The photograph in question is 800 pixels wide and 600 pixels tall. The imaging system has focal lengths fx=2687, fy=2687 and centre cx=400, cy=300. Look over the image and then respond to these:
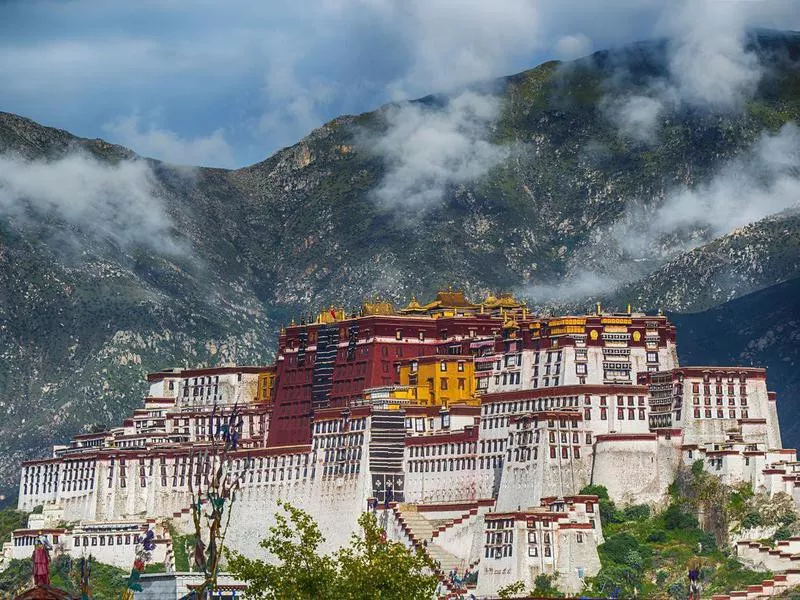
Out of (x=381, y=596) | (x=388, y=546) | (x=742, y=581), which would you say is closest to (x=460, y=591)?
(x=742, y=581)

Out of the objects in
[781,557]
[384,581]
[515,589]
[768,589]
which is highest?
[781,557]

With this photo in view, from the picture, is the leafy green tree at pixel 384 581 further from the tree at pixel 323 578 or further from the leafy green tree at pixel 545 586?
the leafy green tree at pixel 545 586

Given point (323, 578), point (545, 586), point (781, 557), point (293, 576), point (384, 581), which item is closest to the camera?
point (323, 578)

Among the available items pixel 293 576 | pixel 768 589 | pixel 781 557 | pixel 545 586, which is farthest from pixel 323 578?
pixel 781 557

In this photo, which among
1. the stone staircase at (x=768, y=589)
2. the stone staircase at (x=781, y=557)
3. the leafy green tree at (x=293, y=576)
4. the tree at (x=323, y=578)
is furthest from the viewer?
the stone staircase at (x=781, y=557)

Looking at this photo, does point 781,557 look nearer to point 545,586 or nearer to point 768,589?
point 768,589

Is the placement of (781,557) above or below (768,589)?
above

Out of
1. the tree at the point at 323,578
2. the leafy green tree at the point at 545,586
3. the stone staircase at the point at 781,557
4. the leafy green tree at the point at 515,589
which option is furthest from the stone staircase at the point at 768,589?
the tree at the point at 323,578

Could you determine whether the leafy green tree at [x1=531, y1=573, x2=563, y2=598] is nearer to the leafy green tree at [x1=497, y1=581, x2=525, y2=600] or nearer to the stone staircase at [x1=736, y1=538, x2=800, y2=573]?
the leafy green tree at [x1=497, y1=581, x2=525, y2=600]

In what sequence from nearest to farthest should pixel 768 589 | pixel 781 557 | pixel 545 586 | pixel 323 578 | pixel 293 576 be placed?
pixel 323 578 → pixel 293 576 → pixel 768 589 → pixel 545 586 → pixel 781 557

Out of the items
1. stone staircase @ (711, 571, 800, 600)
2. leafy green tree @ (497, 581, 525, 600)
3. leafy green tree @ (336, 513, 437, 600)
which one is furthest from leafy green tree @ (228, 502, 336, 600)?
stone staircase @ (711, 571, 800, 600)

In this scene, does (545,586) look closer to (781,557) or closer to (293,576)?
(781,557)

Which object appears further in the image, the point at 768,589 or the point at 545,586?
the point at 545,586

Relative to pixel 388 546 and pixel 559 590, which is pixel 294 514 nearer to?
pixel 388 546
